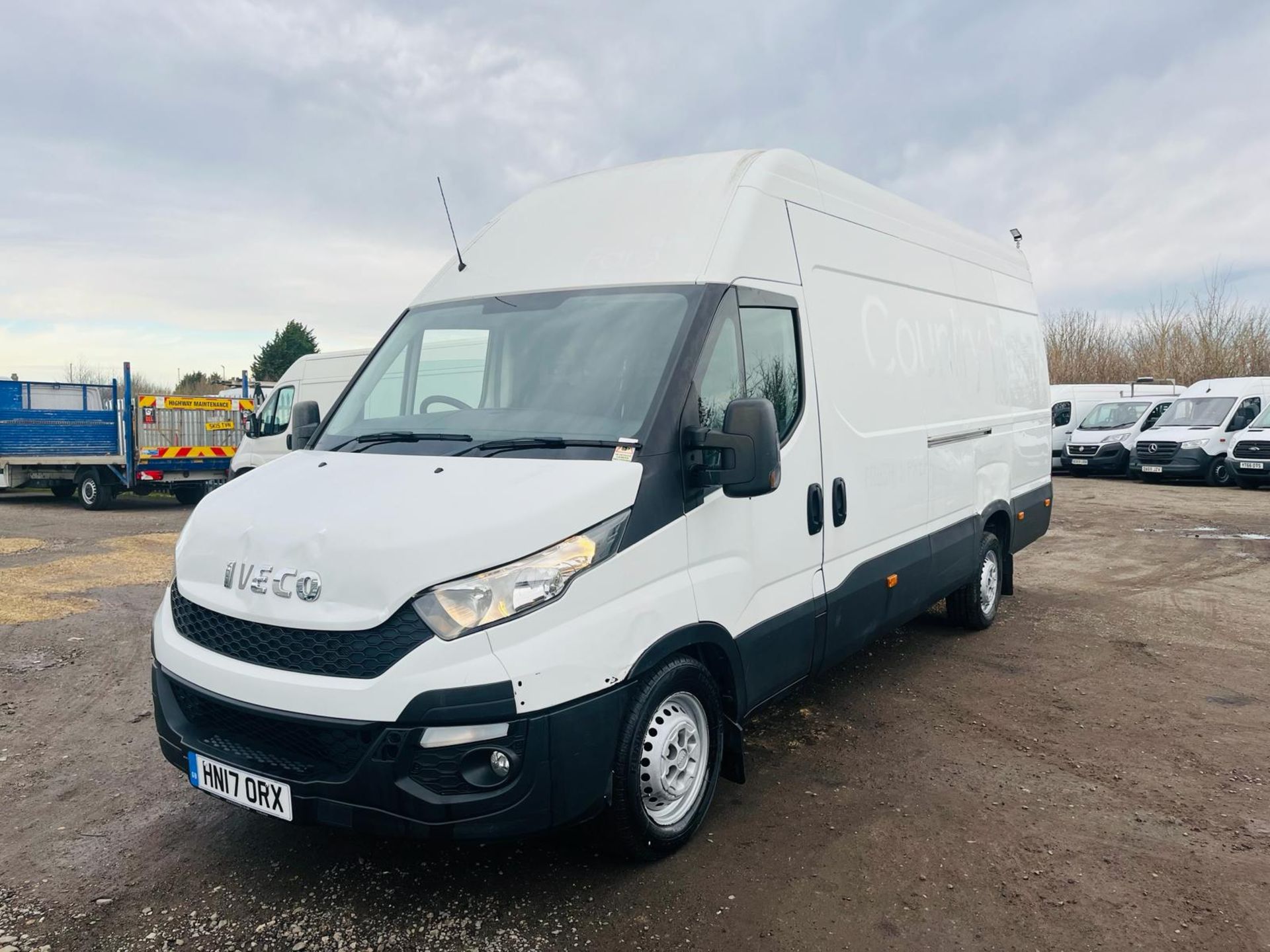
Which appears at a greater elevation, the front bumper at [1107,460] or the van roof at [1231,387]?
the van roof at [1231,387]

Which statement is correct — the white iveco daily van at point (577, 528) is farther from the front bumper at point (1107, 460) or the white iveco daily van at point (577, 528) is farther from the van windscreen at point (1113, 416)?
the van windscreen at point (1113, 416)

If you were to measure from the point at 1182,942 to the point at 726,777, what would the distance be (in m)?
1.65

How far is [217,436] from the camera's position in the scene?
679 inches

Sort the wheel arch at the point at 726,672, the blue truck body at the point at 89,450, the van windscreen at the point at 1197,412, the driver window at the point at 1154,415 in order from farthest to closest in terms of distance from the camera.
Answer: the driver window at the point at 1154,415
the van windscreen at the point at 1197,412
the blue truck body at the point at 89,450
the wheel arch at the point at 726,672

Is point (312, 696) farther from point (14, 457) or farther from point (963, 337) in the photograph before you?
point (14, 457)

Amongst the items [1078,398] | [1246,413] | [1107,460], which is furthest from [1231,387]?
[1078,398]

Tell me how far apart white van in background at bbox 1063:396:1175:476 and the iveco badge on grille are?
21812 mm

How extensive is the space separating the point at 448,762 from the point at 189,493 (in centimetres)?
1690

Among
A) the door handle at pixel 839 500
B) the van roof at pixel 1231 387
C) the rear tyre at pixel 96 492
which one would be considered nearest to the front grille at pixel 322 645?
the door handle at pixel 839 500

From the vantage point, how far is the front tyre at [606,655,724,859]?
322 centimetres

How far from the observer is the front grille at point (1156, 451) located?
63.9 ft

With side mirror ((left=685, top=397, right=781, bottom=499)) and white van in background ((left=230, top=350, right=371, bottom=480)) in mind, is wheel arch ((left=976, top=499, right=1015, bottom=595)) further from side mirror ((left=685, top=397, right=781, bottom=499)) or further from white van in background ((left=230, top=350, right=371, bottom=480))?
white van in background ((left=230, top=350, right=371, bottom=480))

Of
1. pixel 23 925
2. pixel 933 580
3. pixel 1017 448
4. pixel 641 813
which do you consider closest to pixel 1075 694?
pixel 933 580

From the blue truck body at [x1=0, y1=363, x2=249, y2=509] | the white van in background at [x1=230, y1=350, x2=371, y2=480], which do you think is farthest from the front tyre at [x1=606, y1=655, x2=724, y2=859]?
the blue truck body at [x1=0, y1=363, x2=249, y2=509]
